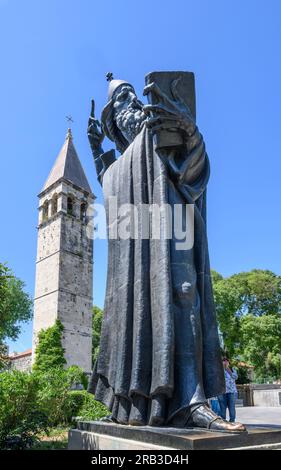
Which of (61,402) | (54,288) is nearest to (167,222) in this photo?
(61,402)

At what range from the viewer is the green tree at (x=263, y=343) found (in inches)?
1297

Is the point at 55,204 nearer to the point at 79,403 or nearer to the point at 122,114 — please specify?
the point at 79,403

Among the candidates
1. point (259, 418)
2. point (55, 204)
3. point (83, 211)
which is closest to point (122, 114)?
point (259, 418)

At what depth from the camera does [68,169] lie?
51250 mm

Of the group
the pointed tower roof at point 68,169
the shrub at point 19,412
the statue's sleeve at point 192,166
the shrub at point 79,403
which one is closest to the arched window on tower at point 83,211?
the pointed tower roof at point 68,169

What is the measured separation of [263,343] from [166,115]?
106 ft

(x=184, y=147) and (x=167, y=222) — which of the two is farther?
(x=184, y=147)

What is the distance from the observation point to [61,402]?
1102cm

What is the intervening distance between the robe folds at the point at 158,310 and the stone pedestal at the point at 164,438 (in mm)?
188

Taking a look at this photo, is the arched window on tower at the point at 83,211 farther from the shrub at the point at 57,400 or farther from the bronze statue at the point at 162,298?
the bronze statue at the point at 162,298

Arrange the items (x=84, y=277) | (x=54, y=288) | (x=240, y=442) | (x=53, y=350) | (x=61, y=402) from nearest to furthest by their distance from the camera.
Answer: (x=240, y=442), (x=61, y=402), (x=53, y=350), (x=54, y=288), (x=84, y=277)

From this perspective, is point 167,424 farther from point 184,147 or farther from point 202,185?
point 184,147

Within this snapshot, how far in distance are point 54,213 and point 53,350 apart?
16587 millimetres

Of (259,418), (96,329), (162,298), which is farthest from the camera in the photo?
(96,329)
